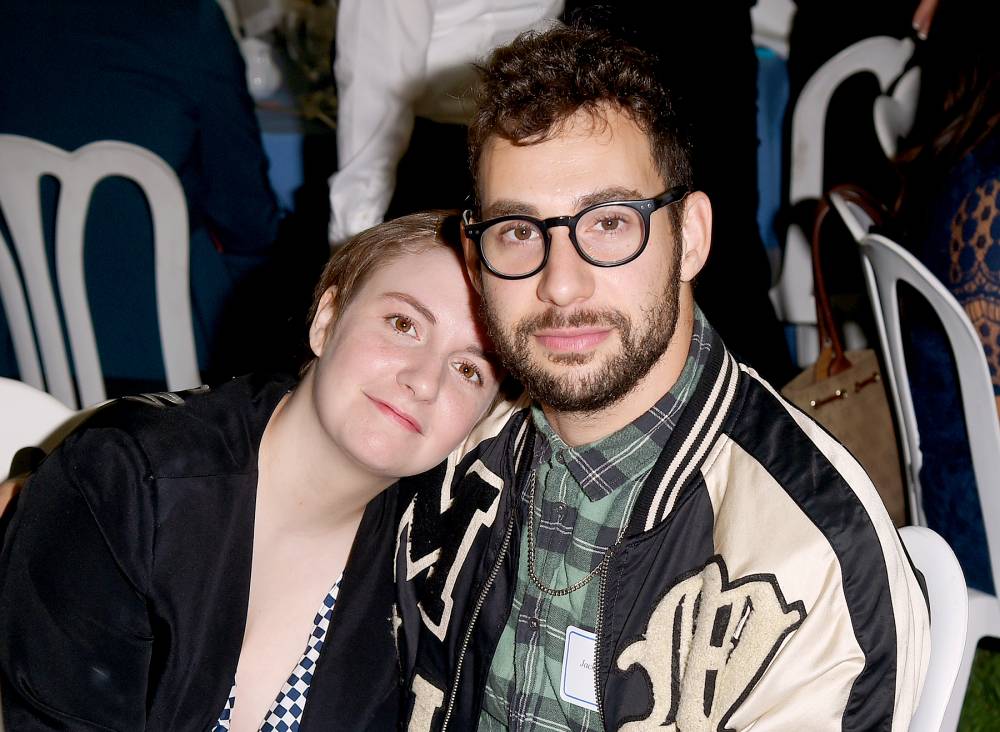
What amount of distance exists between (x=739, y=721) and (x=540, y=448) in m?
0.47

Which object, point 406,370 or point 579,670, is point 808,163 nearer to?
point 406,370

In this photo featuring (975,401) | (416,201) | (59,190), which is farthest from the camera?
(59,190)

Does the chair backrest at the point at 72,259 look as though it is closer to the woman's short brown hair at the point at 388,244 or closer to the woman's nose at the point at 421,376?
the woman's short brown hair at the point at 388,244

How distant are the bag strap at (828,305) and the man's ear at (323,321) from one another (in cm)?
95

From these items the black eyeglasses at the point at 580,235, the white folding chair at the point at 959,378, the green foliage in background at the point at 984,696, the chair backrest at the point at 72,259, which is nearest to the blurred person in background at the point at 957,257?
the white folding chair at the point at 959,378

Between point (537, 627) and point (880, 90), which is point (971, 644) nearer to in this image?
point (537, 627)

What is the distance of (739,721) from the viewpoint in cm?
103

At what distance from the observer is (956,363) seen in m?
1.67

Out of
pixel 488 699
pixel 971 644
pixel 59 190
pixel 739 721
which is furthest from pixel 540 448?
pixel 59 190

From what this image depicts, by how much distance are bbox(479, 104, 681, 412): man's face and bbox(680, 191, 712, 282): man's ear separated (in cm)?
7

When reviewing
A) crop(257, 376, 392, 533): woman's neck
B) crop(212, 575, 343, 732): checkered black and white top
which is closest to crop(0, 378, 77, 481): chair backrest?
crop(257, 376, 392, 533): woman's neck

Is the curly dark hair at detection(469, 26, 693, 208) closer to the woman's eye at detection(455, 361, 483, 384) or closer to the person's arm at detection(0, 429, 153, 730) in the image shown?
the woman's eye at detection(455, 361, 483, 384)

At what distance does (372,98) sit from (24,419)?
1.01 metres

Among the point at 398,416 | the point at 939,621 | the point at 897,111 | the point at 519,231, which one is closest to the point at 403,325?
the point at 398,416
